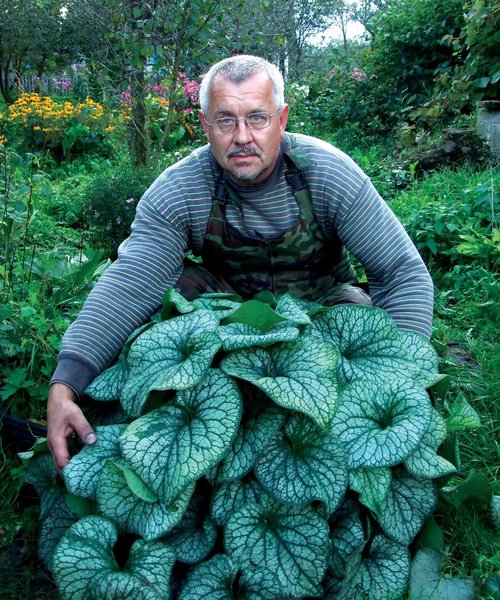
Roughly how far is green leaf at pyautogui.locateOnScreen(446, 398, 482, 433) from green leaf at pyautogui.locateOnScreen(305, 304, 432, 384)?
0.25 metres

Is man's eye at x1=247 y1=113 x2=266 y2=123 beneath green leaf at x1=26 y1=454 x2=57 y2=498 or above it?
above

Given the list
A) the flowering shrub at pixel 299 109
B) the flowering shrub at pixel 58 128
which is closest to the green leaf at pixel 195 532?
the flowering shrub at pixel 58 128

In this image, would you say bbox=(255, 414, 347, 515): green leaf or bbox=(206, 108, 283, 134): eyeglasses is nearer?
bbox=(255, 414, 347, 515): green leaf

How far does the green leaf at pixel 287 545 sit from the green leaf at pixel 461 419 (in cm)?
59

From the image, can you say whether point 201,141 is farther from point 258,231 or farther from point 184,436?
point 184,436

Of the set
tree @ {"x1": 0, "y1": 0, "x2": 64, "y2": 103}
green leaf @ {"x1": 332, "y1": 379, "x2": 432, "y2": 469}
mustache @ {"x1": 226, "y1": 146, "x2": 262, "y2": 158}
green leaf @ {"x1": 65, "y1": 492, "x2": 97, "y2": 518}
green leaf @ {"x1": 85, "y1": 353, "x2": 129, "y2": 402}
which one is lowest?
green leaf @ {"x1": 65, "y1": 492, "x2": 97, "y2": 518}

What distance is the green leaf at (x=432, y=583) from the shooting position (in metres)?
1.80

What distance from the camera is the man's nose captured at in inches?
91.0

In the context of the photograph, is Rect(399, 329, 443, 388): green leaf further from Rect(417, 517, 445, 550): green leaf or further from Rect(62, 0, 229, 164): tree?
Rect(62, 0, 229, 164): tree

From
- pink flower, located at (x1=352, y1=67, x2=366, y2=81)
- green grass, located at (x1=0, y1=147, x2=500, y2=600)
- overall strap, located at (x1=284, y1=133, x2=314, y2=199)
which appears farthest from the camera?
pink flower, located at (x1=352, y1=67, x2=366, y2=81)

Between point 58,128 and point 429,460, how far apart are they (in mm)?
6780

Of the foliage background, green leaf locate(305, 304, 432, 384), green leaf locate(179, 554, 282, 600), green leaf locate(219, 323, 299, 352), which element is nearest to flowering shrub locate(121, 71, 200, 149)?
the foliage background

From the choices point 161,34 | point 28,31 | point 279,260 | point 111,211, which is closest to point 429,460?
point 279,260

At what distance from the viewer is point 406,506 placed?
1.83m
